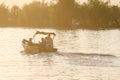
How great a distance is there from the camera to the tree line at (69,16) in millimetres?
135375

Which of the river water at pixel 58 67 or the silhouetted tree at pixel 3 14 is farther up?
the silhouetted tree at pixel 3 14

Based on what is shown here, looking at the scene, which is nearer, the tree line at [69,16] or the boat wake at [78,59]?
the boat wake at [78,59]

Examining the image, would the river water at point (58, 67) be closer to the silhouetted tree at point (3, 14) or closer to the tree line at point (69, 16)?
the tree line at point (69, 16)

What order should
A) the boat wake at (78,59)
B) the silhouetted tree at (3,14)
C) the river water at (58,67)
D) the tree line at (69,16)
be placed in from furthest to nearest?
the silhouetted tree at (3,14) < the tree line at (69,16) < the boat wake at (78,59) < the river water at (58,67)

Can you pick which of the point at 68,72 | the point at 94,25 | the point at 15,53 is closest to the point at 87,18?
the point at 94,25

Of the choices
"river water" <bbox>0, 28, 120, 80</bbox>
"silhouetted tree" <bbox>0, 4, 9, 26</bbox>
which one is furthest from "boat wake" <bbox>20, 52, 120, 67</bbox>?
"silhouetted tree" <bbox>0, 4, 9, 26</bbox>

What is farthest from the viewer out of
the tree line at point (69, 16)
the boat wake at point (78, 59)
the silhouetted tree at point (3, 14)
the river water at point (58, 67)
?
the silhouetted tree at point (3, 14)

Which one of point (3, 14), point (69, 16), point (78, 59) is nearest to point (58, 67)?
point (78, 59)

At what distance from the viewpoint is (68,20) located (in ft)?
446

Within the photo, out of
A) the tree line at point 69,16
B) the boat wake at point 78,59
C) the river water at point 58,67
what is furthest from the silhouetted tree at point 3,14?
the boat wake at point 78,59

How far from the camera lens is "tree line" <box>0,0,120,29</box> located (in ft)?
444

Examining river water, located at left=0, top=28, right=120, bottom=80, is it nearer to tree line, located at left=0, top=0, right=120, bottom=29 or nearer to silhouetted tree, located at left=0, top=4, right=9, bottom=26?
tree line, located at left=0, top=0, right=120, bottom=29

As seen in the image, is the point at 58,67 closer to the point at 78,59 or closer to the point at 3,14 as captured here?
the point at 78,59

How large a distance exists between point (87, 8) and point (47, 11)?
13425 millimetres
